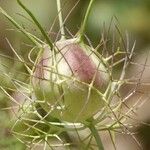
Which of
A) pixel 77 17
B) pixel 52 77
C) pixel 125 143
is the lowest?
pixel 125 143

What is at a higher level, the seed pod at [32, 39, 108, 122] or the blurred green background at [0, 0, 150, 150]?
the seed pod at [32, 39, 108, 122]

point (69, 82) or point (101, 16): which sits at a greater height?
point (69, 82)

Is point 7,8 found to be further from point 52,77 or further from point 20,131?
point 52,77

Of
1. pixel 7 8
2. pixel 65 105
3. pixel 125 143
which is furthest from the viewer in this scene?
pixel 125 143

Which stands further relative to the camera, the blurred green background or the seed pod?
the blurred green background

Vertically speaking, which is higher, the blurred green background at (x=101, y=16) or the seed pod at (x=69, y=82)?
the seed pod at (x=69, y=82)

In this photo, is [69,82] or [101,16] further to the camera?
[101,16]

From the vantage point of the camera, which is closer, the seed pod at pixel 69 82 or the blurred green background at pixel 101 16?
the seed pod at pixel 69 82

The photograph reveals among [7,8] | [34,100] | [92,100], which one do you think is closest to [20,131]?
[34,100]
